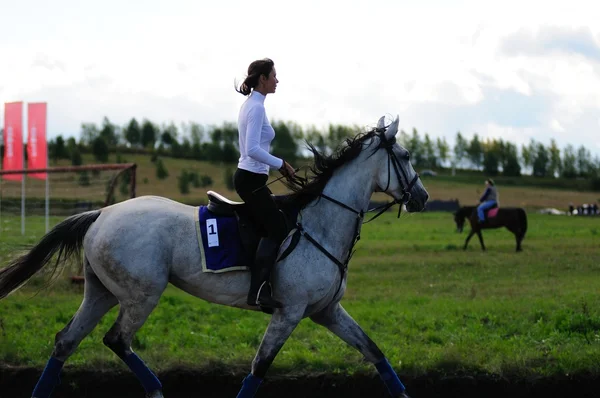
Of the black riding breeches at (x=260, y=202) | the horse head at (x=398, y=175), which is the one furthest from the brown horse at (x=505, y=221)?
the black riding breeches at (x=260, y=202)

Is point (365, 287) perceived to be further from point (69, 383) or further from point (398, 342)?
point (69, 383)

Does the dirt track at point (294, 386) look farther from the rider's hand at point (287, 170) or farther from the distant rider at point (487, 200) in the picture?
the distant rider at point (487, 200)

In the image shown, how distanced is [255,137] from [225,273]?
48.6 inches

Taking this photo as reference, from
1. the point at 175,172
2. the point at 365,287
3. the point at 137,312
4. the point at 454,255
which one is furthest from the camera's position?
the point at 175,172

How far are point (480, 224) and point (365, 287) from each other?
12984 mm

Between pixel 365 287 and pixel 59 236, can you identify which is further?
pixel 365 287

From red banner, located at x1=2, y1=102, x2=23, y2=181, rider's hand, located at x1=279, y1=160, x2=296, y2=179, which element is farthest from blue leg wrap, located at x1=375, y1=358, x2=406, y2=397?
red banner, located at x1=2, y1=102, x2=23, y2=181

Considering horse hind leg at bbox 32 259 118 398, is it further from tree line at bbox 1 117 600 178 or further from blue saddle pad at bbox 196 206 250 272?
tree line at bbox 1 117 600 178

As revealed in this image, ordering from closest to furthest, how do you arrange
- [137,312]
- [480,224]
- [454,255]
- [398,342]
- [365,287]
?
[137,312] → [398,342] → [365,287] → [454,255] → [480,224]

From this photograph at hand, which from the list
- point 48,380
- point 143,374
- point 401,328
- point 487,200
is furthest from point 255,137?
point 487,200

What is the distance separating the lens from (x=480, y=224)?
2848 cm

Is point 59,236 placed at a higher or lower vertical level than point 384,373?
higher

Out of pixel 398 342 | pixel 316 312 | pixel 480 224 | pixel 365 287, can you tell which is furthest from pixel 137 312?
pixel 480 224

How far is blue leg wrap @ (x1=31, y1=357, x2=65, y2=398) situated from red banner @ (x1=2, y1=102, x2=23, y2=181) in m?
25.9
